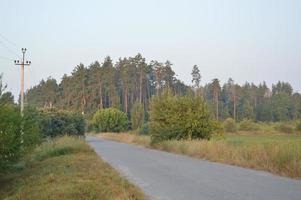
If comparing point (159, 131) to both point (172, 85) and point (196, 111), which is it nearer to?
point (196, 111)

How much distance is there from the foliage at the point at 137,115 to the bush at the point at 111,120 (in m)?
1.82

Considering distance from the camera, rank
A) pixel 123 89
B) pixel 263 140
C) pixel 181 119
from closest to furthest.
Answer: pixel 181 119
pixel 263 140
pixel 123 89

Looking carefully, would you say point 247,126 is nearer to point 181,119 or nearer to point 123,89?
point 123,89

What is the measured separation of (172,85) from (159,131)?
248 feet

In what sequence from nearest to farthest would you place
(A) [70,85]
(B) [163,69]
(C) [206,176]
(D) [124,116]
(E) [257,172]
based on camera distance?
(C) [206,176]
(E) [257,172]
(D) [124,116]
(B) [163,69]
(A) [70,85]

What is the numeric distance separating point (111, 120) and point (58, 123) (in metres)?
38.8

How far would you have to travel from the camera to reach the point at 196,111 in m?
41.1

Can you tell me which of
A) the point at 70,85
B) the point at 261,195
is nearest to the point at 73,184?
the point at 261,195

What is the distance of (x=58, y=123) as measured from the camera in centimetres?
5919

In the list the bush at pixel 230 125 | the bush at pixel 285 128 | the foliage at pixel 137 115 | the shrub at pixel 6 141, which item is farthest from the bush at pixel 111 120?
the shrub at pixel 6 141

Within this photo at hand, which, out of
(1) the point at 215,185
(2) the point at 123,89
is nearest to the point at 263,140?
(1) the point at 215,185

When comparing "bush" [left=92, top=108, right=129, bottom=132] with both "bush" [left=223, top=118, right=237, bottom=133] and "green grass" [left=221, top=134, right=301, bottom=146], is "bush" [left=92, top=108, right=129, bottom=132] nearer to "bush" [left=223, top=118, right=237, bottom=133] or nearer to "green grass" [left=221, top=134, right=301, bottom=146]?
"bush" [left=223, top=118, right=237, bottom=133]

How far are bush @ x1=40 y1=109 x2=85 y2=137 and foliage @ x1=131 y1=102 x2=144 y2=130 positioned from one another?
112 ft

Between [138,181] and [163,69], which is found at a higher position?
[163,69]
